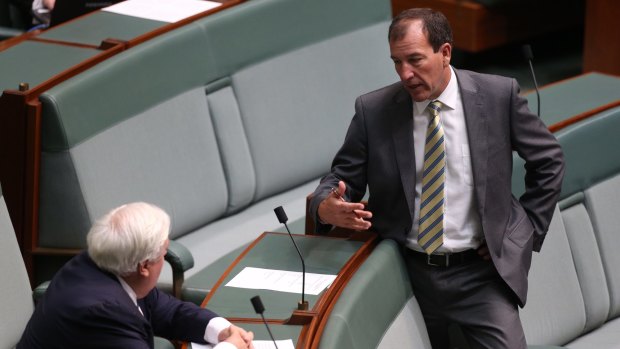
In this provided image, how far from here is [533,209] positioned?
7.13ft

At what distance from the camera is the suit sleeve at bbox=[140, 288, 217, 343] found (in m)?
1.87

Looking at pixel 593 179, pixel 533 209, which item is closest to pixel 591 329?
pixel 593 179

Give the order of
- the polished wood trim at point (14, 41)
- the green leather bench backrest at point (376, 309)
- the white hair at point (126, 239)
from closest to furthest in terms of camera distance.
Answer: the white hair at point (126, 239), the green leather bench backrest at point (376, 309), the polished wood trim at point (14, 41)

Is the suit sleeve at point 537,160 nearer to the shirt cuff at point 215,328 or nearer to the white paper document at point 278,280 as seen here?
the white paper document at point 278,280

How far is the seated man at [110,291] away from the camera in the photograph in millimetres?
1748

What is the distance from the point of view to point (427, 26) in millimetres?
2062

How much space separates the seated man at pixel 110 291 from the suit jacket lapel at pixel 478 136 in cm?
54

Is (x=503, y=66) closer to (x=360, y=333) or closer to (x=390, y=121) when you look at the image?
(x=390, y=121)

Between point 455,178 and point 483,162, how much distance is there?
0.20 feet

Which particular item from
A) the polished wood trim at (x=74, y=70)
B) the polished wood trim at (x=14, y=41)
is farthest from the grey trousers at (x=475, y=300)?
the polished wood trim at (x=14, y=41)

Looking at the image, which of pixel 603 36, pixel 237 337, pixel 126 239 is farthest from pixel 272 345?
pixel 603 36

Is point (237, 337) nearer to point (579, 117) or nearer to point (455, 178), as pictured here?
point (455, 178)

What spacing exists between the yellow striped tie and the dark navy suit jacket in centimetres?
56

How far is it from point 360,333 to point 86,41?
4.60 ft
